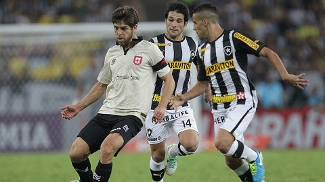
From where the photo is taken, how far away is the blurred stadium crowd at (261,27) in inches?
731

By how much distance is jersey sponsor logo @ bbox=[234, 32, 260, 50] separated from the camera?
27.5ft

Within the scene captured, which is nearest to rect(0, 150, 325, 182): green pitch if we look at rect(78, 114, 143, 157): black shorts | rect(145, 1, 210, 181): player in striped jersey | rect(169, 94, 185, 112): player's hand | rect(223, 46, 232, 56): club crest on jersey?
rect(145, 1, 210, 181): player in striped jersey

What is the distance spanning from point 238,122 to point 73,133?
1004cm

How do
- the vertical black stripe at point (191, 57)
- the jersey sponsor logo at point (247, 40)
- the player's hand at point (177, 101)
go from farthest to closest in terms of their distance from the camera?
the vertical black stripe at point (191, 57) → the player's hand at point (177, 101) → the jersey sponsor logo at point (247, 40)

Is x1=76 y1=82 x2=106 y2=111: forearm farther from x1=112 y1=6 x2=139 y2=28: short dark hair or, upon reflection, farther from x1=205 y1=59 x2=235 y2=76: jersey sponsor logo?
x1=205 y1=59 x2=235 y2=76: jersey sponsor logo

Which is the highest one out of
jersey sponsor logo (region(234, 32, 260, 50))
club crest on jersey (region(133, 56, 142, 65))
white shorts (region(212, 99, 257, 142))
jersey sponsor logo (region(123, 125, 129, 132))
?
jersey sponsor logo (region(234, 32, 260, 50))

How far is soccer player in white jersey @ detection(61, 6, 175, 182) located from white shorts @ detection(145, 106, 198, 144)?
4.54 ft

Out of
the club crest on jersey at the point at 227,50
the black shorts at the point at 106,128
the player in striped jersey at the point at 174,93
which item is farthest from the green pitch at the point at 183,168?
the black shorts at the point at 106,128

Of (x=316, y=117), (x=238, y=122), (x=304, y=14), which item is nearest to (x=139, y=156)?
(x=316, y=117)

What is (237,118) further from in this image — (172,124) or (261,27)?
(261,27)

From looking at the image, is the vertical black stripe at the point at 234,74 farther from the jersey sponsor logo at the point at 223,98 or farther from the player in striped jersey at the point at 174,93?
the player in striped jersey at the point at 174,93

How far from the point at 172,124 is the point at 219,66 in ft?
4.20

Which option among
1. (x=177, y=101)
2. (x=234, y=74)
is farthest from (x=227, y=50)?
(x=177, y=101)

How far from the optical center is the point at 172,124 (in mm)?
9523
